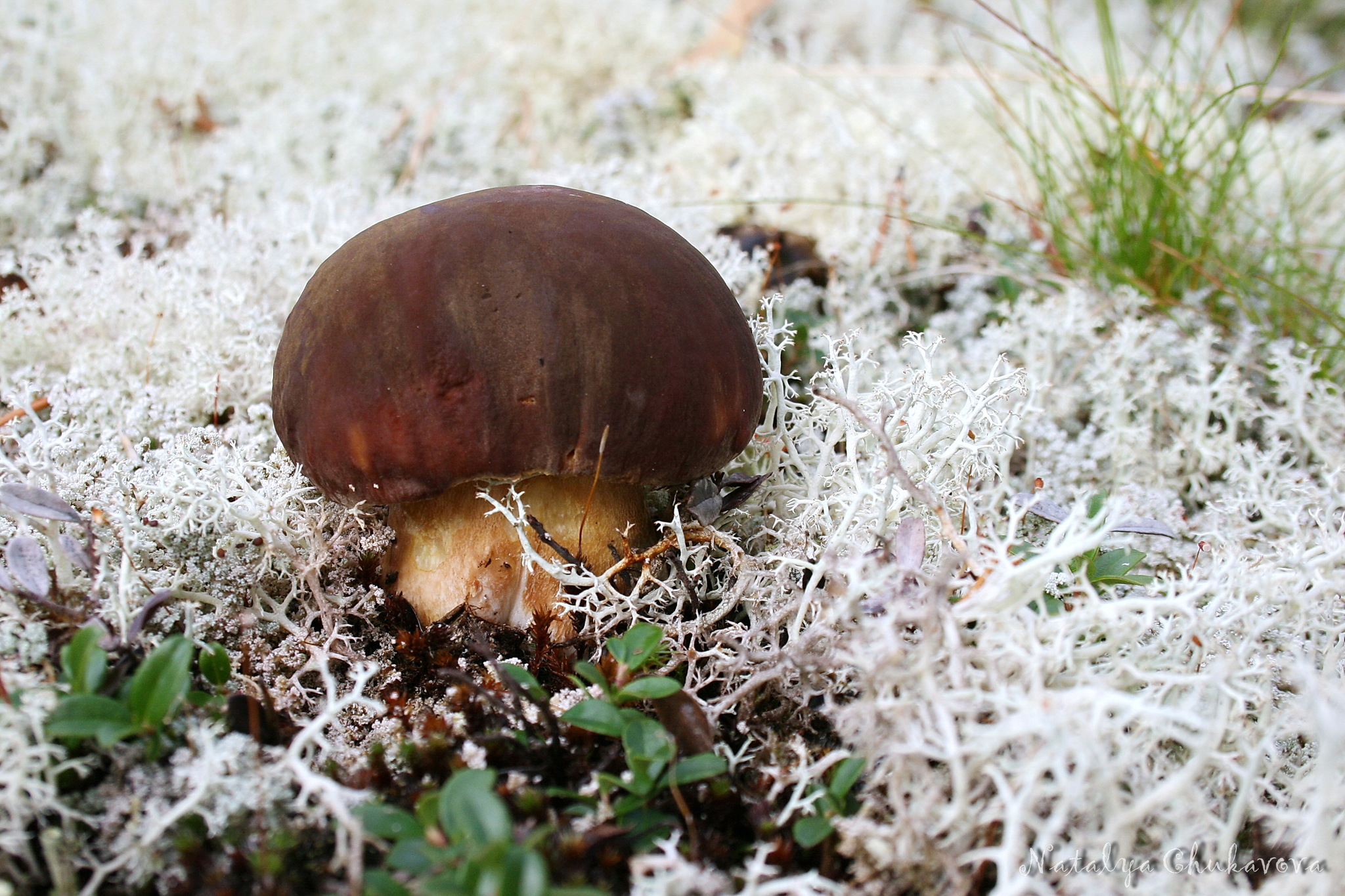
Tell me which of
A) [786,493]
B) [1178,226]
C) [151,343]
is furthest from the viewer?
[1178,226]

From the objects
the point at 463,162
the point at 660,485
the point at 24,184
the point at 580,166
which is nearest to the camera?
the point at 660,485

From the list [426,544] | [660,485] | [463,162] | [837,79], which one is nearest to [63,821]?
[426,544]

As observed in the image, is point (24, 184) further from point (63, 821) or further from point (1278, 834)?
point (1278, 834)

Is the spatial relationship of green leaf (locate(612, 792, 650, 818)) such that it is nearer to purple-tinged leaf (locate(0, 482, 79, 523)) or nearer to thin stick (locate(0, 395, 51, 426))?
purple-tinged leaf (locate(0, 482, 79, 523))

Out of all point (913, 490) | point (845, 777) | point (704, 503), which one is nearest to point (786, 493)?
point (704, 503)

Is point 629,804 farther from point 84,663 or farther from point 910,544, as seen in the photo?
point 84,663

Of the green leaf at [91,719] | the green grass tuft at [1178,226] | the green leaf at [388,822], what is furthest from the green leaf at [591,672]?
the green grass tuft at [1178,226]

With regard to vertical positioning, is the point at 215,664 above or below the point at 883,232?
below
